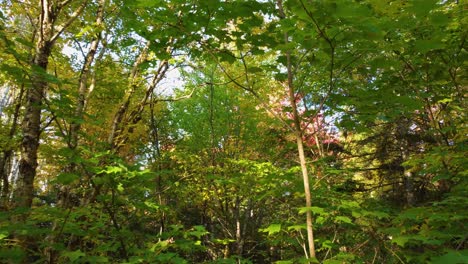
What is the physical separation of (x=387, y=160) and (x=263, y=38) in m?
9.86

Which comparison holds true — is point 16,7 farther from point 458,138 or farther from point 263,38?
point 458,138

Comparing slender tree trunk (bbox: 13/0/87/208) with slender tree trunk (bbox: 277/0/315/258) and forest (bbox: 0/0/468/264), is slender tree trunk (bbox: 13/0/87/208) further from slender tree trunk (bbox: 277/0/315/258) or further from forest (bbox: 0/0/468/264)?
slender tree trunk (bbox: 277/0/315/258)

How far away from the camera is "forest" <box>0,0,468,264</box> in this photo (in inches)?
93.4

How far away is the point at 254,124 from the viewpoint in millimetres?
11031

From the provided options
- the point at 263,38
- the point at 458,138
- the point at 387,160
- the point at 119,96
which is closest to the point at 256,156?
the point at 387,160

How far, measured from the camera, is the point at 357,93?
2.70 meters

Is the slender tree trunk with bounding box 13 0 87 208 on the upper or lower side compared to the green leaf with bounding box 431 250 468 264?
upper

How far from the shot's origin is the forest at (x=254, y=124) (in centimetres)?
237

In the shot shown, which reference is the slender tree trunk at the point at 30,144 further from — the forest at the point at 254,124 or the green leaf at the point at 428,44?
the green leaf at the point at 428,44

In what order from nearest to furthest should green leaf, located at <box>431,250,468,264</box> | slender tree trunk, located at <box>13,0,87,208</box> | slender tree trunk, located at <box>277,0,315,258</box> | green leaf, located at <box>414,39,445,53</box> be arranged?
1. green leaf, located at <box>431,250,468,264</box>
2. green leaf, located at <box>414,39,445,53</box>
3. slender tree trunk, located at <box>277,0,315,258</box>
4. slender tree trunk, located at <box>13,0,87,208</box>

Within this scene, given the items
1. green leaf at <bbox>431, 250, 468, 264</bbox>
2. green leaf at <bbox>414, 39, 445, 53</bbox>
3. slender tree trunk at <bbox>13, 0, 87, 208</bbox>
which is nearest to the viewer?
green leaf at <bbox>431, 250, 468, 264</bbox>

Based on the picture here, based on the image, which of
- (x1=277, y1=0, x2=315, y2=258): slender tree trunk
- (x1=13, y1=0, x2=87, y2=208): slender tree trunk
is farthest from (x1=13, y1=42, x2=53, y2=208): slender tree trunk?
(x1=277, y1=0, x2=315, y2=258): slender tree trunk

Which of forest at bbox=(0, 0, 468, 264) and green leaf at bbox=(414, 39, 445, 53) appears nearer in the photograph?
green leaf at bbox=(414, 39, 445, 53)

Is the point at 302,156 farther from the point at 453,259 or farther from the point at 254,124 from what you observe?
the point at 254,124
